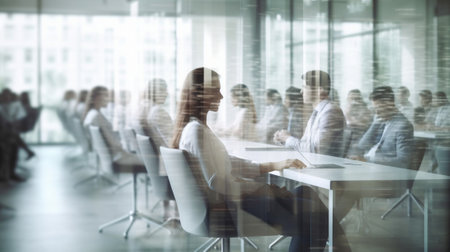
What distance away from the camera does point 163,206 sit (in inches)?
157

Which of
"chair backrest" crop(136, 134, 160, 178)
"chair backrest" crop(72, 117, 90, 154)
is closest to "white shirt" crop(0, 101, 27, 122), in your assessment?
"chair backrest" crop(72, 117, 90, 154)

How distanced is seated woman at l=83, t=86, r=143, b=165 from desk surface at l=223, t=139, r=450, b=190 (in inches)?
50.4

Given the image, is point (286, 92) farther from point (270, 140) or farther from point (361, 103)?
point (361, 103)

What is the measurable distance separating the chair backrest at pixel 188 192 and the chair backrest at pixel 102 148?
1.76 m

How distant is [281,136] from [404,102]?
687 millimetres

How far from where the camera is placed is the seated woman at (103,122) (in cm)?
397

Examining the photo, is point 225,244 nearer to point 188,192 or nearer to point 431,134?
point 188,192

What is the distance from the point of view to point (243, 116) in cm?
299

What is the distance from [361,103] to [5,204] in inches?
92.4

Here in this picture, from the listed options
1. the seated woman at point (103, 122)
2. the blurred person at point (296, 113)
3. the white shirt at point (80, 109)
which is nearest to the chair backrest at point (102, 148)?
the seated woman at point (103, 122)

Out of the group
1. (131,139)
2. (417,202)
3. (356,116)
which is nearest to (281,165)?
(417,202)

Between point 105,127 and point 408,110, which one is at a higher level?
point 408,110

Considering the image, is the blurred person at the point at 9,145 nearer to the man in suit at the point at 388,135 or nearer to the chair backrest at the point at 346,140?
the chair backrest at the point at 346,140

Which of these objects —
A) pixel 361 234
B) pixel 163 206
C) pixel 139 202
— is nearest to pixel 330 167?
pixel 361 234
